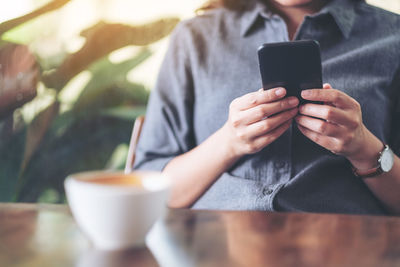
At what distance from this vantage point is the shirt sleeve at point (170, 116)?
1.00 metres

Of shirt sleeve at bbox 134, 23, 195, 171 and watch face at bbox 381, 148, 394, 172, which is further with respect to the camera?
shirt sleeve at bbox 134, 23, 195, 171

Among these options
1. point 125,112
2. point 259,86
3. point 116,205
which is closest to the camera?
point 116,205

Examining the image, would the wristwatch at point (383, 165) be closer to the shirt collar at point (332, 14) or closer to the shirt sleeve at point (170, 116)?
the shirt collar at point (332, 14)

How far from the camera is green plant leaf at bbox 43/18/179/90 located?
1.91 meters

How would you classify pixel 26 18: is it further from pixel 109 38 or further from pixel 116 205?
pixel 116 205

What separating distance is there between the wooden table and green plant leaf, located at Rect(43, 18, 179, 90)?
4.46 ft

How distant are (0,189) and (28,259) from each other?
1451 mm

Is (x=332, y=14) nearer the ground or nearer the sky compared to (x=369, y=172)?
nearer the sky

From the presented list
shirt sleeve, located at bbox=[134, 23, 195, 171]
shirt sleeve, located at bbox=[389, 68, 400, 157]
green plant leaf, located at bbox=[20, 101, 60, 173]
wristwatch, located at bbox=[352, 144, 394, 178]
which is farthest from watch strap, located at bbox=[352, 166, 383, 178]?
green plant leaf, located at bbox=[20, 101, 60, 173]

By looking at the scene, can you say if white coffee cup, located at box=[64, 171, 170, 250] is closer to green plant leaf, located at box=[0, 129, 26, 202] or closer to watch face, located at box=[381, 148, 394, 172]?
watch face, located at box=[381, 148, 394, 172]

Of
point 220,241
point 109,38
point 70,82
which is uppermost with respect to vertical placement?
point 220,241

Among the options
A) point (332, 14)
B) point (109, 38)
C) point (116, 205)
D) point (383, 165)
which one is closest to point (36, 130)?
point (109, 38)

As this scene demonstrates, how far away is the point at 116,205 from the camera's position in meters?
0.39

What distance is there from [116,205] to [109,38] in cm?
168
